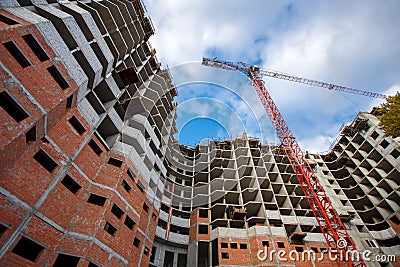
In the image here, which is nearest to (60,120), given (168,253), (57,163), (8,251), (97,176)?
(57,163)

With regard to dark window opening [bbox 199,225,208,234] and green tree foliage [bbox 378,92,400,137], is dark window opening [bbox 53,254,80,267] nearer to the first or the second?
dark window opening [bbox 199,225,208,234]

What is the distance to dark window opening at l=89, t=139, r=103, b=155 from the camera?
17.1 metres

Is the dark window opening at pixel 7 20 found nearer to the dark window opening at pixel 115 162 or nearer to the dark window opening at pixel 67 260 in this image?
the dark window opening at pixel 115 162

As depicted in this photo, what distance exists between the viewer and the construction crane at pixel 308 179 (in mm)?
22406

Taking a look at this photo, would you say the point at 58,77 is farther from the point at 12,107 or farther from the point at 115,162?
the point at 115,162

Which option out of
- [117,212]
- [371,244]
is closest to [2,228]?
[117,212]

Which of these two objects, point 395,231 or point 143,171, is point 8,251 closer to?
point 143,171

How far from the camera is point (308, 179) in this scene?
28.3m

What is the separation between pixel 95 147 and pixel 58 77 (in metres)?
6.14

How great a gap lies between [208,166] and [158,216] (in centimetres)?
1314

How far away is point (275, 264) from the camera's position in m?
19.6

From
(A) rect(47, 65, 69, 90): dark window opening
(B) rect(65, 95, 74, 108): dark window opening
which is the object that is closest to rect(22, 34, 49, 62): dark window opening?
(A) rect(47, 65, 69, 90): dark window opening

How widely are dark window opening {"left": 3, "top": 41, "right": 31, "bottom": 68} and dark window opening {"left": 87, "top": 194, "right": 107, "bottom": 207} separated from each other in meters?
9.64

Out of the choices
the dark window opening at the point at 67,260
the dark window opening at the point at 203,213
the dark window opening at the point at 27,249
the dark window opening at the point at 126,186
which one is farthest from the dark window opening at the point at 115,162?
the dark window opening at the point at 203,213
